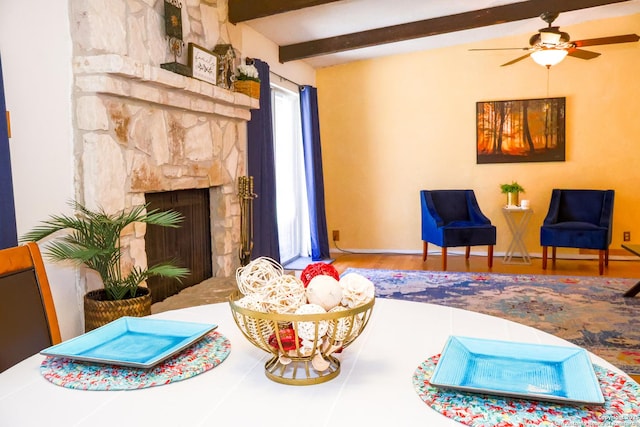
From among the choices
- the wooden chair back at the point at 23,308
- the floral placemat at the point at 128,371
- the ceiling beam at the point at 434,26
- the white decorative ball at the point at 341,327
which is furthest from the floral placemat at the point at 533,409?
the ceiling beam at the point at 434,26

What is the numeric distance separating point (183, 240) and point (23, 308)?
2323mm

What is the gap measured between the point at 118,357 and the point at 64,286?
5.76ft

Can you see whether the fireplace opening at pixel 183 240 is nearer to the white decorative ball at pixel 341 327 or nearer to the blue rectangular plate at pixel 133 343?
the blue rectangular plate at pixel 133 343

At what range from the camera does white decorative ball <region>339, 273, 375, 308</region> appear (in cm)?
94

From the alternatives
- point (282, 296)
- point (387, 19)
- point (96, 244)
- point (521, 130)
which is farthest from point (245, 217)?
point (521, 130)

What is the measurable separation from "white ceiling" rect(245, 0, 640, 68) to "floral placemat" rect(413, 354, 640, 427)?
413 centimetres

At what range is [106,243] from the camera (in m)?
2.42

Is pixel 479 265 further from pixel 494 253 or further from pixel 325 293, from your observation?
pixel 325 293

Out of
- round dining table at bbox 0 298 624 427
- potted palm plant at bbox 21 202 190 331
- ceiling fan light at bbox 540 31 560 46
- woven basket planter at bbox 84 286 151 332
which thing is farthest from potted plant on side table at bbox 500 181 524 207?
round dining table at bbox 0 298 624 427

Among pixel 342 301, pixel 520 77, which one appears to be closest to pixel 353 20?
pixel 520 77

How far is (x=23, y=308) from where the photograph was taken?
1.29m

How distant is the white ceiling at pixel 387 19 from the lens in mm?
4652

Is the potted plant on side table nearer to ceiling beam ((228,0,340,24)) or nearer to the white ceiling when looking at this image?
the white ceiling

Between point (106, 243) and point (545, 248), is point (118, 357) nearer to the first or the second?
point (106, 243)
